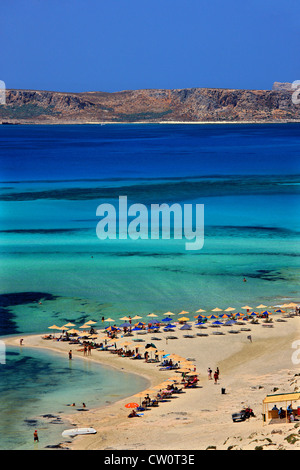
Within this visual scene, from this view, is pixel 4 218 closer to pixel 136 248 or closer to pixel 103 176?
pixel 136 248

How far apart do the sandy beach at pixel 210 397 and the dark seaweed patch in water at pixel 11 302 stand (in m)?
2.28

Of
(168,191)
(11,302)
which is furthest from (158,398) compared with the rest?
(168,191)

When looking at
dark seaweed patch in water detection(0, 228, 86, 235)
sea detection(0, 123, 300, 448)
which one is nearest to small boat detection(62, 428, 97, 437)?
sea detection(0, 123, 300, 448)

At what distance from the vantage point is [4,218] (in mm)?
90125

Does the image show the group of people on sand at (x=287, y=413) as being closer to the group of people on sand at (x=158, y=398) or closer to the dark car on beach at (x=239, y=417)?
the dark car on beach at (x=239, y=417)

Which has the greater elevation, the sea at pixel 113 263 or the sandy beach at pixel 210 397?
the sea at pixel 113 263

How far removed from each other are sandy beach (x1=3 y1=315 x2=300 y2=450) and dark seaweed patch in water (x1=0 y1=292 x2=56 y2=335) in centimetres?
228

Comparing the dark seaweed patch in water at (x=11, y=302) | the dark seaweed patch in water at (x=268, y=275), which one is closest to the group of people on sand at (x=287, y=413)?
the dark seaweed patch in water at (x=11, y=302)

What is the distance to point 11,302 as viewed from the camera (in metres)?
55.1

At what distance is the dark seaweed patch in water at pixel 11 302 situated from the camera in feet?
161

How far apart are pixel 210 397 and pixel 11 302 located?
22183 millimetres

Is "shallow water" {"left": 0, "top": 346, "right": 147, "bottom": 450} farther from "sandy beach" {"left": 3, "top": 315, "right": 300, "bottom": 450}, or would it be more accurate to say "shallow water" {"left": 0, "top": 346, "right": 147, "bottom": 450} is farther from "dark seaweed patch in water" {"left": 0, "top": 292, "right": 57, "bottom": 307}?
"dark seaweed patch in water" {"left": 0, "top": 292, "right": 57, "bottom": 307}

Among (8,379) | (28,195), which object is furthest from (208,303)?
(28,195)
